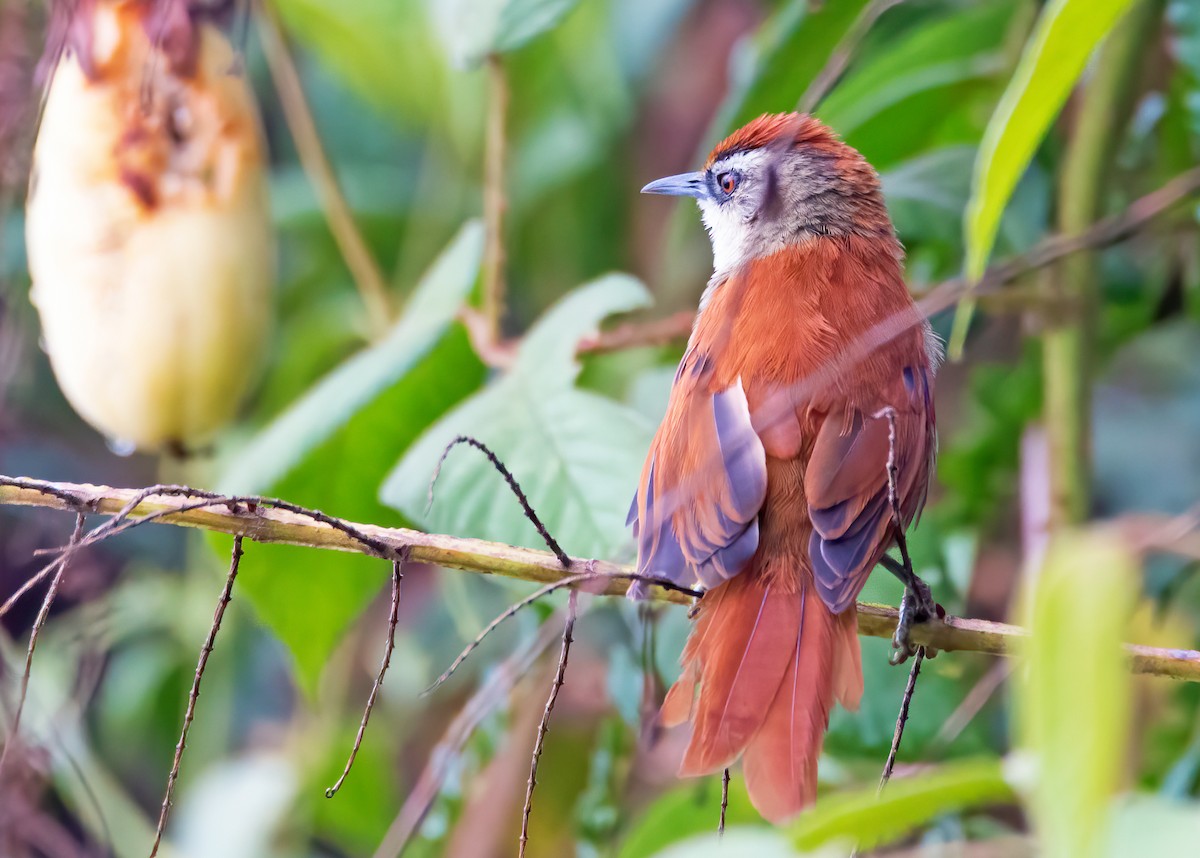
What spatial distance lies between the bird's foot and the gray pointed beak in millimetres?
1112

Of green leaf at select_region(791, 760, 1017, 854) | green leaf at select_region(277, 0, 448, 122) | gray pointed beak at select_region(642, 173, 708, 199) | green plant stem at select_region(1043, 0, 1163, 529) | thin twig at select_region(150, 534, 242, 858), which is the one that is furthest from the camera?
green leaf at select_region(277, 0, 448, 122)

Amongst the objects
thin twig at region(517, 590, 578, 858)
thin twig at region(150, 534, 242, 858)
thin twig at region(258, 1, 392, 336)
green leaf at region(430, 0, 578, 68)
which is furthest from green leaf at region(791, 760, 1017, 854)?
thin twig at region(258, 1, 392, 336)

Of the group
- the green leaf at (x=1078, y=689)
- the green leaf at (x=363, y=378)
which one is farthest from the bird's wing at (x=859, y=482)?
the green leaf at (x=1078, y=689)

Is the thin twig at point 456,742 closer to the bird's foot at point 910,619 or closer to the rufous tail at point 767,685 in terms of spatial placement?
the rufous tail at point 767,685

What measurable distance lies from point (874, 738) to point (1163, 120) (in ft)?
4.44

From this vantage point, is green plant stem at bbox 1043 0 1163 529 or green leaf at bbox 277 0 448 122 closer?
green plant stem at bbox 1043 0 1163 529

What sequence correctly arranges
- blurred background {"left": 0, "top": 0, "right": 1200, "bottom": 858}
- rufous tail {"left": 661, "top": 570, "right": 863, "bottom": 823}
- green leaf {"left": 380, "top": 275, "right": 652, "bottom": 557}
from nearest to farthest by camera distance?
1. rufous tail {"left": 661, "top": 570, "right": 863, "bottom": 823}
2. green leaf {"left": 380, "top": 275, "right": 652, "bottom": 557}
3. blurred background {"left": 0, "top": 0, "right": 1200, "bottom": 858}

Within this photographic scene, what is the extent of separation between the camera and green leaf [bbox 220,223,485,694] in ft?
6.35

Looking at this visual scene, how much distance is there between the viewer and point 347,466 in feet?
6.59

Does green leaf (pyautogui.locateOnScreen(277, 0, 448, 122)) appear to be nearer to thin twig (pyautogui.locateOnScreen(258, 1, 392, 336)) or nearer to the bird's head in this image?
thin twig (pyautogui.locateOnScreen(258, 1, 392, 336))

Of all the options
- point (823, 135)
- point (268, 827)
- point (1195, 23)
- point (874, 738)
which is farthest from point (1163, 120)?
point (268, 827)

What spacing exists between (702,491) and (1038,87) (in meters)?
0.59

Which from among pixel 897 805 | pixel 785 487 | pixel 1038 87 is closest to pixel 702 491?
pixel 785 487

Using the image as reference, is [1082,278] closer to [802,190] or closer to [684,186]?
[802,190]
